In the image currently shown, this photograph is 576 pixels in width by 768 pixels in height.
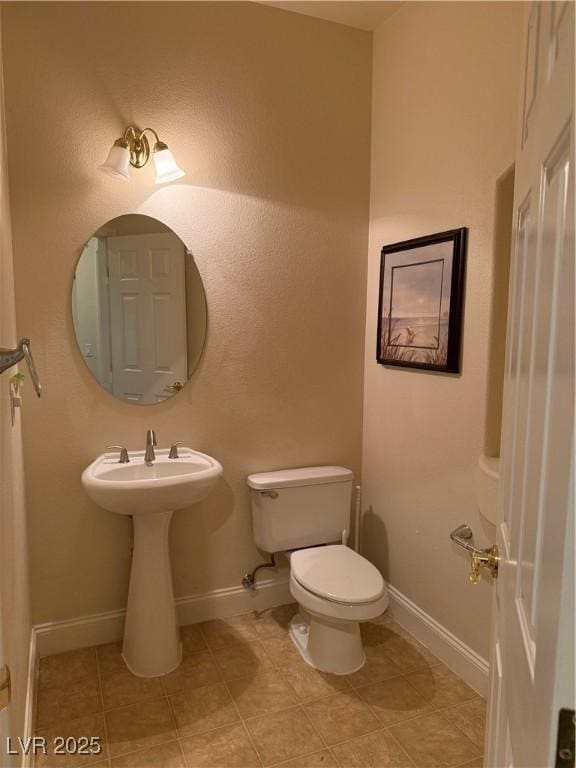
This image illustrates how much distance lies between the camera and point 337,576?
2.16 m

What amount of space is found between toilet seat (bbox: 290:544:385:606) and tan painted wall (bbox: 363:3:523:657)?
0.34 metres

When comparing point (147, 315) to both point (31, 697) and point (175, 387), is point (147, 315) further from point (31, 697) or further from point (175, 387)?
point (31, 697)

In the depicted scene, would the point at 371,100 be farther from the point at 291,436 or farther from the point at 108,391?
the point at 108,391

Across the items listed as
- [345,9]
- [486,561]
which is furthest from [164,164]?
[486,561]


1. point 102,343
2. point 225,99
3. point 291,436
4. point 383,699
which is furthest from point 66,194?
point 383,699

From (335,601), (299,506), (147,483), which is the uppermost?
(147,483)

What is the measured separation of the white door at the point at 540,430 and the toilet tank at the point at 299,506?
59.3 inches

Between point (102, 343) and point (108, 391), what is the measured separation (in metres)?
0.20

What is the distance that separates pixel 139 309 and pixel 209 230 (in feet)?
1.53

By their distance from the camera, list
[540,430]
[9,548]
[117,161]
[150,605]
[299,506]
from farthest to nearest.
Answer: [299,506] → [150,605] → [117,161] → [9,548] → [540,430]

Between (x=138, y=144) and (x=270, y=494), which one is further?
(x=270, y=494)

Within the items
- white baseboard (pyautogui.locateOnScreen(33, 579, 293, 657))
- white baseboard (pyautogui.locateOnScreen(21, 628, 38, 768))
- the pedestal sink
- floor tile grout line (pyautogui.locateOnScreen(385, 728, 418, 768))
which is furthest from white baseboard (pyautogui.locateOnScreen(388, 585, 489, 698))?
white baseboard (pyautogui.locateOnScreen(21, 628, 38, 768))

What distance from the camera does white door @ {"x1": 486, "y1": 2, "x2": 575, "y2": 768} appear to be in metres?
0.55

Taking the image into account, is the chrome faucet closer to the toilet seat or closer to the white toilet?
the white toilet
